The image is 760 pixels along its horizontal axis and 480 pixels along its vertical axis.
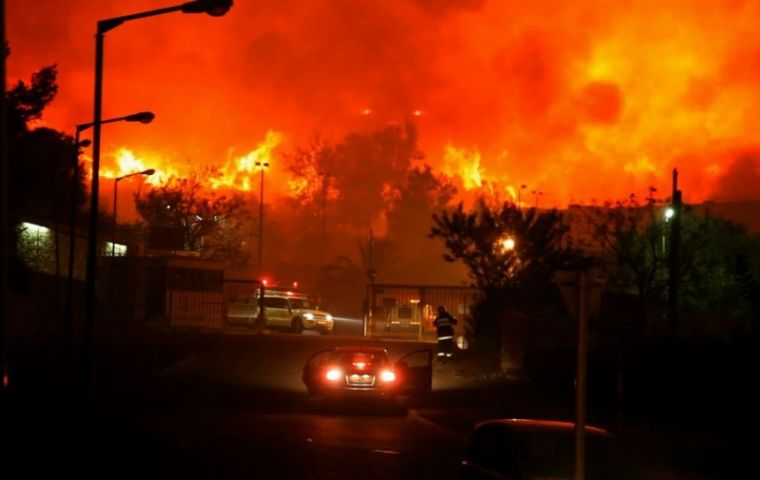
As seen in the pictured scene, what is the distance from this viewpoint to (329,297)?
3159 inches

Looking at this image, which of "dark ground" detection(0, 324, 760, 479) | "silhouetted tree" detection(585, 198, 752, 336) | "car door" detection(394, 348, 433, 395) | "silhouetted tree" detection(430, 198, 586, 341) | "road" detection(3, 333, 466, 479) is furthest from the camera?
"silhouetted tree" detection(430, 198, 586, 341)

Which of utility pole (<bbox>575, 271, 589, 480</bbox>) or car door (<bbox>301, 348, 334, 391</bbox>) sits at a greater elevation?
utility pole (<bbox>575, 271, 589, 480</bbox>)

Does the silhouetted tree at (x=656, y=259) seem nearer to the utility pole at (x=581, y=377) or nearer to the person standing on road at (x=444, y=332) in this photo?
the person standing on road at (x=444, y=332)

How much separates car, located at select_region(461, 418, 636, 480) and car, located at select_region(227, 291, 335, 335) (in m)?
38.6

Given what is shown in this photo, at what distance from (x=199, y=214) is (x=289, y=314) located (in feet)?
100

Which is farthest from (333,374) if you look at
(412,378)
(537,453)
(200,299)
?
(200,299)

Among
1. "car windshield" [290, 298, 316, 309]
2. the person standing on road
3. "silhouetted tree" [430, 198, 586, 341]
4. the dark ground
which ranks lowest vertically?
the dark ground

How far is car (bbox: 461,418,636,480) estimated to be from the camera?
987 centimetres

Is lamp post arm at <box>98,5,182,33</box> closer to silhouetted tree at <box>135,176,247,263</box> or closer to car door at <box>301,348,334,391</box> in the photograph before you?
car door at <box>301,348,334,391</box>

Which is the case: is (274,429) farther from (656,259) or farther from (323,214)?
(323,214)

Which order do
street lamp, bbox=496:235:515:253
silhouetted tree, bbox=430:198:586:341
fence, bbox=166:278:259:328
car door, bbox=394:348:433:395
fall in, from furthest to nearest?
fence, bbox=166:278:259:328 → street lamp, bbox=496:235:515:253 → silhouetted tree, bbox=430:198:586:341 → car door, bbox=394:348:433:395

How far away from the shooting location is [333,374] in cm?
2517

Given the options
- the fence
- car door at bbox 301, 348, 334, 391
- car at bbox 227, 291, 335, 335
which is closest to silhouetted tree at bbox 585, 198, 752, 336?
car door at bbox 301, 348, 334, 391

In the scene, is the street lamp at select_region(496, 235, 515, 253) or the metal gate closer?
the street lamp at select_region(496, 235, 515, 253)
